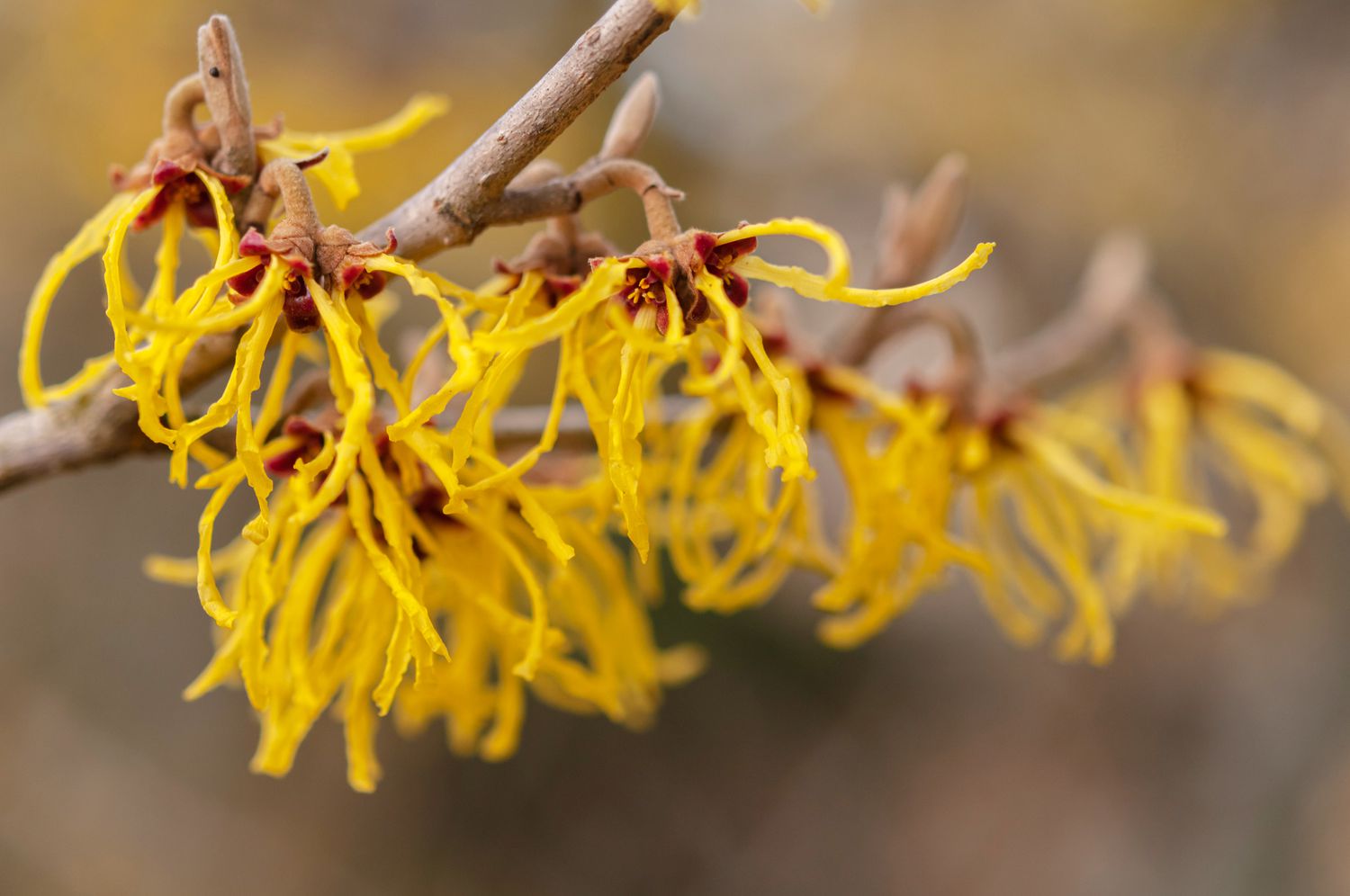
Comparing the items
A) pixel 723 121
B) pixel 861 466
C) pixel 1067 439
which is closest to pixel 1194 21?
pixel 723 121

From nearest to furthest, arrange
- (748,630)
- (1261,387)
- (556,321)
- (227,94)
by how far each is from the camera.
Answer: (556,321) → (227,94) → (1261,387) → (748,630)

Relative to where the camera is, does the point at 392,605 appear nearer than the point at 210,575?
No

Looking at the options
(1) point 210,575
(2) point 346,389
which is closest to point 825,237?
(2) point 346,389

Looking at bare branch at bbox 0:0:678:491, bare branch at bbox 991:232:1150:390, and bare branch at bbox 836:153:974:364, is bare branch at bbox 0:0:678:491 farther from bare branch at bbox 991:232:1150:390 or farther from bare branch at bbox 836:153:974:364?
bare branch at bbox 991:232:1150:390

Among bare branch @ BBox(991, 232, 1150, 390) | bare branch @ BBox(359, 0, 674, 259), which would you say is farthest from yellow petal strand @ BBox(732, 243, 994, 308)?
bare branch @ BBox(991, 232, 1150, 390)

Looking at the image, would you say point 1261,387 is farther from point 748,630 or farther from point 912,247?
point 748,630

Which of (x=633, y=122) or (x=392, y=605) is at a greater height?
(x=633, y=122)

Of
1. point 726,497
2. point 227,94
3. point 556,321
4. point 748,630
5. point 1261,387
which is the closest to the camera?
point 556,321
